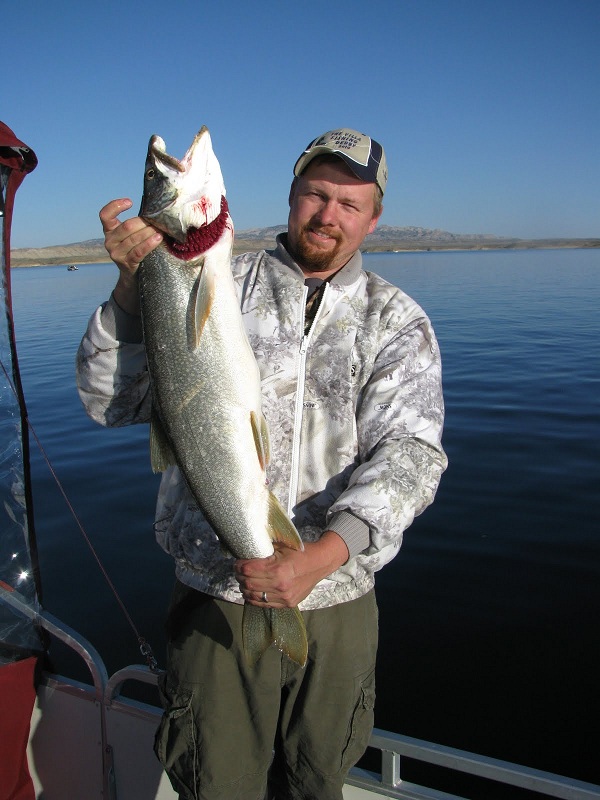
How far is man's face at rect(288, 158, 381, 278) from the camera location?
3051 millimetres

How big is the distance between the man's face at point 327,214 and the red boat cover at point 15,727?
2955 mm

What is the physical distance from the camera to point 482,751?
5215 millimetres

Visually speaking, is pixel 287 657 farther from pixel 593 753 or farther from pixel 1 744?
pixel 593 753

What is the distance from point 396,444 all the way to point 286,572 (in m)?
0.78

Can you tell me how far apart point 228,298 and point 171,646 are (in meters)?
1.74

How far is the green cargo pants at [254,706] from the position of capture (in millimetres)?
2881

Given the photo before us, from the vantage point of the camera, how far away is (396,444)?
2820 mm

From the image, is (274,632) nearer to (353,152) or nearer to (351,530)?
(351,530)

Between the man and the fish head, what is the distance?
1.53 ft

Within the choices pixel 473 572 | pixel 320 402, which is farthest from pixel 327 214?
pixel 473 572

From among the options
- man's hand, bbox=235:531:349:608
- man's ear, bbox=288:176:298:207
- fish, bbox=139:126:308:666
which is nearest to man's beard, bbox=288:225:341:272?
man's ear, bbox=288:176:298:207

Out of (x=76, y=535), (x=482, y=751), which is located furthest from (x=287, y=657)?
(x=76, y=535)

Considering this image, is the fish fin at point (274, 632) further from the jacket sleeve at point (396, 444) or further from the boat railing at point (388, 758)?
the boat railing at point (388, 758)

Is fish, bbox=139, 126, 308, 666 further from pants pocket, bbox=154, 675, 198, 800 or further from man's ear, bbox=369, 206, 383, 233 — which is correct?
man's ear, bbox=369, 206, 383, 233
